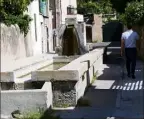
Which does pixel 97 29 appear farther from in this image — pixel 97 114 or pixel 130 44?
pixel 97 114

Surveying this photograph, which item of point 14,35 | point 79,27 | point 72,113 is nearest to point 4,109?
point 72,113

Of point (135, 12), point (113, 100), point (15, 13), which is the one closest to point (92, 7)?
point (135, 12)

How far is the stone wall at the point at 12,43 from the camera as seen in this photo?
16.6m

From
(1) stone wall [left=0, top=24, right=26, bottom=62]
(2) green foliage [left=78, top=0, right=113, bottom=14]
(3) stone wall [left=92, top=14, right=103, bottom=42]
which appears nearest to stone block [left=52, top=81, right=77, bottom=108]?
(1) stone wall [left=0, top=24, right=26, bottom=62]

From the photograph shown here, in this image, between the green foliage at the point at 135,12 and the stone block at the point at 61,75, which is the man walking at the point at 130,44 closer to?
the stone block at the point at 61,75

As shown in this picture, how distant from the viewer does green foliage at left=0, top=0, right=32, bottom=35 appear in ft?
62.2

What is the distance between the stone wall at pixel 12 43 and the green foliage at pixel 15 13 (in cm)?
41

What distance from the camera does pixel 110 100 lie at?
32.7ft

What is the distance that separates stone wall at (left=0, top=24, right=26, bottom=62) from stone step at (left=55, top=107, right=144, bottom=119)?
23.6 feet

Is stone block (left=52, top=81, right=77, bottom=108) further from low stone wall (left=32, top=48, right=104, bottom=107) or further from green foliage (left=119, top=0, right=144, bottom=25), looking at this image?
green foliage (left=119, top=0, right=144, bottom=25)

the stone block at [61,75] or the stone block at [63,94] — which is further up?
the stone block at [61,75]

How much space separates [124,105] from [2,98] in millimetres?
2570

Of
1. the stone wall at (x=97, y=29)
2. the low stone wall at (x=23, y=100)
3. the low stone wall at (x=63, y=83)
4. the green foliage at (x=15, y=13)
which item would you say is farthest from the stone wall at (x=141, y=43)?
the stone wall at (x=97, y=29)

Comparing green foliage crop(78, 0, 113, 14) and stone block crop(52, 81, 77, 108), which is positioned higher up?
green foliage crop(78, 0, 113, 14)
